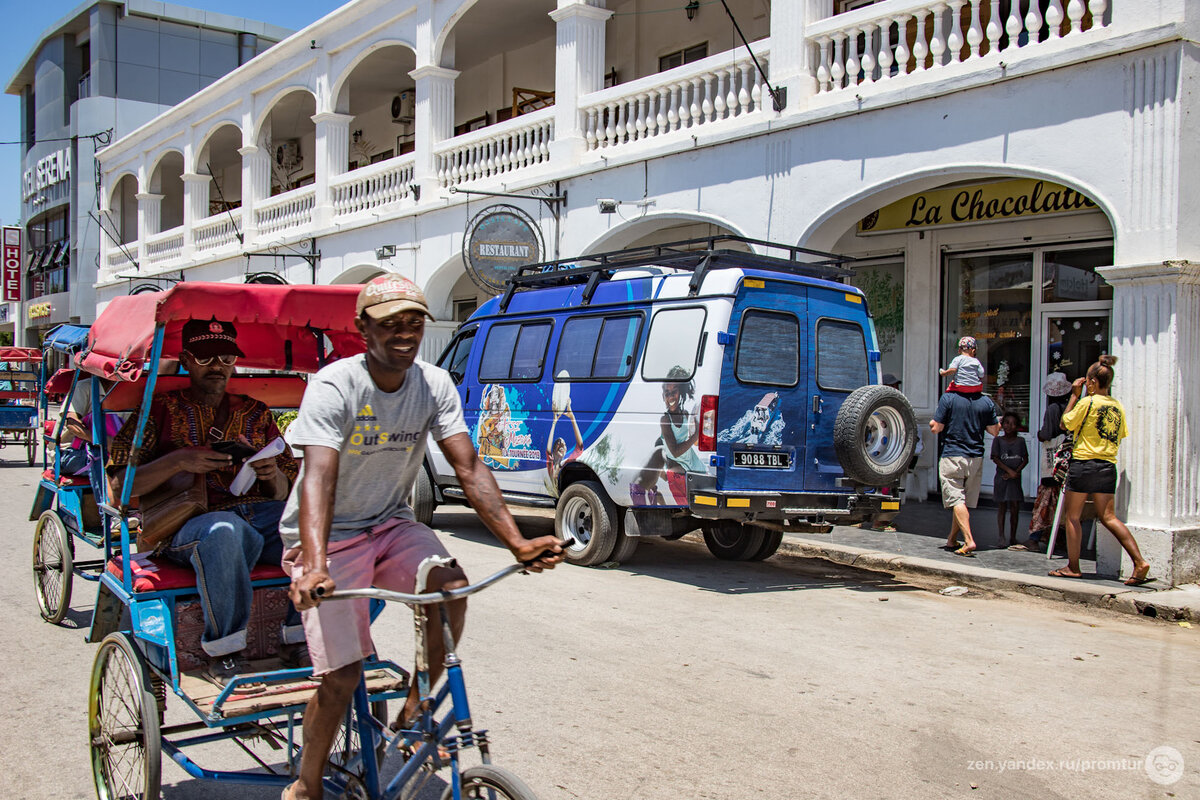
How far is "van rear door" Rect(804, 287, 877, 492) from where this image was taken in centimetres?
880

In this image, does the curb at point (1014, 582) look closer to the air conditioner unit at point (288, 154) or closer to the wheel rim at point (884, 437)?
the wheel rim at point (884, 437)

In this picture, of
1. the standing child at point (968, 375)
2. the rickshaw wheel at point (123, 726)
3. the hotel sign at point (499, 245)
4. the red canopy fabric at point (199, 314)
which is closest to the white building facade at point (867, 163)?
the hotel sign at point (499, 245)

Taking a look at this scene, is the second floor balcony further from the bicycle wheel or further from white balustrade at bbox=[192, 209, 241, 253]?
the bicycle wheel

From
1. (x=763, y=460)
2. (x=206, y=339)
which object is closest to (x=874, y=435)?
(x=763, y=460)

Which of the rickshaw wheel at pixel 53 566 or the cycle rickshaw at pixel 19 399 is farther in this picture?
the cycle rickshaw at pixel 19 399

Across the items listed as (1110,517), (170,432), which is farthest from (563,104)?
(170,432)

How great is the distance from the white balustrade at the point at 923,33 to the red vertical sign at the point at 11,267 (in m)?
42.0

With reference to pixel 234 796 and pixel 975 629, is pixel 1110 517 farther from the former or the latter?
pixel 234 796

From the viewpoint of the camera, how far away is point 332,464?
324cm

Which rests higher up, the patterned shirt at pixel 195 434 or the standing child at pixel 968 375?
the standing child at pixel 968 375

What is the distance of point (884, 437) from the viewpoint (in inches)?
346

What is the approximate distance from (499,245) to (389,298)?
11.6 m

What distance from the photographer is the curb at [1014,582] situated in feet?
26.2

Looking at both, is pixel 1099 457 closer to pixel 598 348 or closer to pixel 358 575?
pixel 598 348
